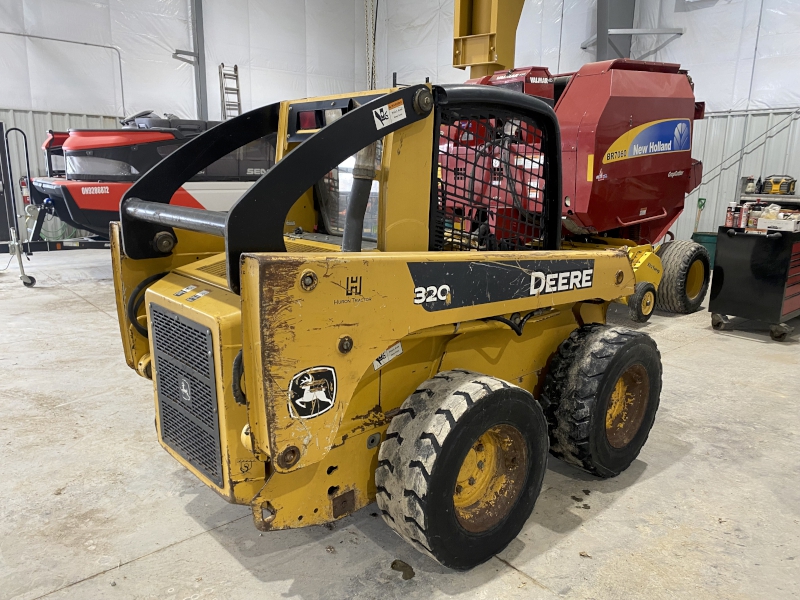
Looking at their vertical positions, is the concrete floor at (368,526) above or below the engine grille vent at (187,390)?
below

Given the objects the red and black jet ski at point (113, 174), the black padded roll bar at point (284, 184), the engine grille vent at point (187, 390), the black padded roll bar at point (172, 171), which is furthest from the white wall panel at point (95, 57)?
the engine grille vent at point (187, 390)

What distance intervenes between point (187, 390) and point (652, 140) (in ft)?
17.3

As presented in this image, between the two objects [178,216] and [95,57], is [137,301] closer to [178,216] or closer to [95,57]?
[178,216]

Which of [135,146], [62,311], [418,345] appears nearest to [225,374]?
[418,345]

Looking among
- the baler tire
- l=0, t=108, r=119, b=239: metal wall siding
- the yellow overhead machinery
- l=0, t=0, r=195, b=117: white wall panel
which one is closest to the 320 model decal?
the yellow overhead machinery

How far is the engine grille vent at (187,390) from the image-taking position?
2.15m

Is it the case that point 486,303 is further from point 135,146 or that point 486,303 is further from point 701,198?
point 701,198

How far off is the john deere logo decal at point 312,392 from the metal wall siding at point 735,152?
9.30m

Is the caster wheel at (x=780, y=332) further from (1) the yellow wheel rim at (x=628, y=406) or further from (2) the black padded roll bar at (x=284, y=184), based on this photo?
(2) the black padded roll bar at (x=284, y=184)

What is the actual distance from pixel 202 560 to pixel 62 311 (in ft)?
17.0

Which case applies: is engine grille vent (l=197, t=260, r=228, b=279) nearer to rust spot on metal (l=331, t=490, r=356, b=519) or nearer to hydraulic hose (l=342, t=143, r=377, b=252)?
hydraulic hose (l=342, t=143, r=377, b=252)

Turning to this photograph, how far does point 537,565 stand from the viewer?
244 cm

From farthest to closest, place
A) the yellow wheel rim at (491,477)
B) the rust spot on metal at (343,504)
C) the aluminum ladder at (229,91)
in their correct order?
the aluminum ladder at (229,91)
the yellow wheel rim at (491,477)
the rust spot on metal at (343,504)

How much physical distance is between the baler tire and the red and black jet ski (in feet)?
16.3
